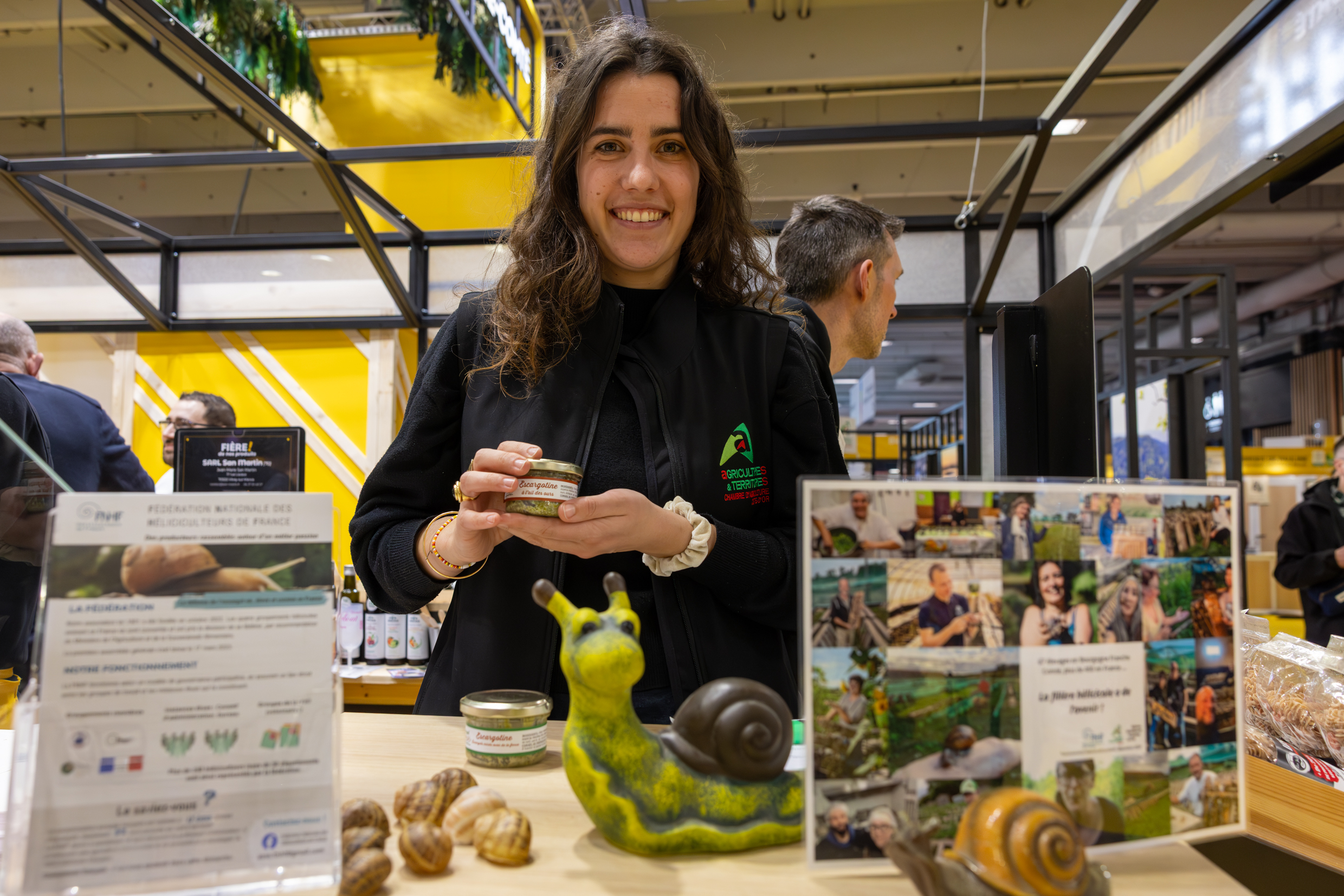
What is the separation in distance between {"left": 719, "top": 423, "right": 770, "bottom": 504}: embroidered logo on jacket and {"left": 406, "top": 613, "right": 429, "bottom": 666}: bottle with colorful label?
2.91 meters

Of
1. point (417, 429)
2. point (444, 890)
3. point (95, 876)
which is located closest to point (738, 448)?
point (417, 429)

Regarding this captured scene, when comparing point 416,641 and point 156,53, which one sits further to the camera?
point 156,53

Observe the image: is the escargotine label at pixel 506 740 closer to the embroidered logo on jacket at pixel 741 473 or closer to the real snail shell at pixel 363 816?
the real snail shell at pixel 363 816

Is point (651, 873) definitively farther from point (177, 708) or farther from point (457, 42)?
point (457, 42)

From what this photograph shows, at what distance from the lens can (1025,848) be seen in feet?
1.70

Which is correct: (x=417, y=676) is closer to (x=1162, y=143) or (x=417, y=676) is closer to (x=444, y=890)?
(x=444, y=890)

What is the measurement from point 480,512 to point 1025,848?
0.64 meters

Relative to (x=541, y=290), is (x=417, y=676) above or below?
below

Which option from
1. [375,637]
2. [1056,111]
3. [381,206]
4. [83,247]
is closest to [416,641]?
[375,637]

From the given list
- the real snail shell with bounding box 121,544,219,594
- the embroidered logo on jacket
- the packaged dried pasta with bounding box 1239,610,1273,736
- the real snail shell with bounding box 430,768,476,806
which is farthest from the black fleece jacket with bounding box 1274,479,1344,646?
the real snail shell with bounding box 121,544,219,594

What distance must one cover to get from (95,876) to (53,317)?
622 centimetres

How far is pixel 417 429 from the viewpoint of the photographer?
1.25 metres

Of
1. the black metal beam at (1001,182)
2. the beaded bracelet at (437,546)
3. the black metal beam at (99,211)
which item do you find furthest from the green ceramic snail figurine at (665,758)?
the black metal beam at (99,211)

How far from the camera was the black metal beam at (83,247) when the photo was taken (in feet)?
14.6
